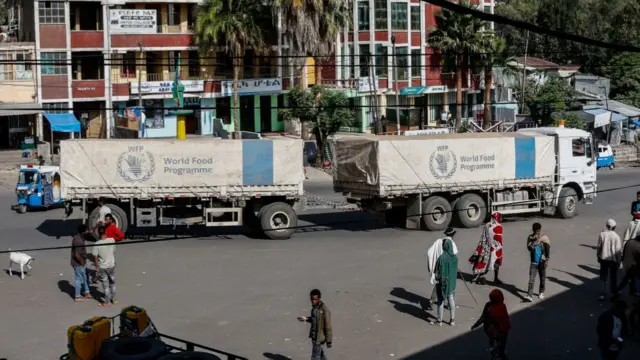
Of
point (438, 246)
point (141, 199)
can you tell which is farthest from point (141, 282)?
point (438, 246)

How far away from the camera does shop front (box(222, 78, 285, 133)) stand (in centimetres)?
5222

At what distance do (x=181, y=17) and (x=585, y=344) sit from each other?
4088 cm

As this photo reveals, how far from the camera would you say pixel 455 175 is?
26.2 m

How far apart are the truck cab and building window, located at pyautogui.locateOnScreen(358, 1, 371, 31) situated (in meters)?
26.1

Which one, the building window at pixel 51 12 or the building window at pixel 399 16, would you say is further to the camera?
the building window at pixel 399 16

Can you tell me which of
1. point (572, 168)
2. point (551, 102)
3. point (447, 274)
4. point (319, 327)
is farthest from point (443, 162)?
point (551, 102)

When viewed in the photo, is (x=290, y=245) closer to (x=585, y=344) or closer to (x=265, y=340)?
(x=265, y=340)

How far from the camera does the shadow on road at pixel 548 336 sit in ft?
48.2

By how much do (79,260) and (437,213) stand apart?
1101 centimetres

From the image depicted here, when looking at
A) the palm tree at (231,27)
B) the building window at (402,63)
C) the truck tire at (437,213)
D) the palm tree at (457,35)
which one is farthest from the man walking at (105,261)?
the building window at (402,63)

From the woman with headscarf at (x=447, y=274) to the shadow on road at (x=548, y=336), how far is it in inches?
26.4

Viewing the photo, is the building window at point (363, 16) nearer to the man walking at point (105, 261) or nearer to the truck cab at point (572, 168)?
the truck cab at point (572, 168)

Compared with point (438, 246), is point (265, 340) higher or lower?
lower

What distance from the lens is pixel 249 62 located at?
54656mm
